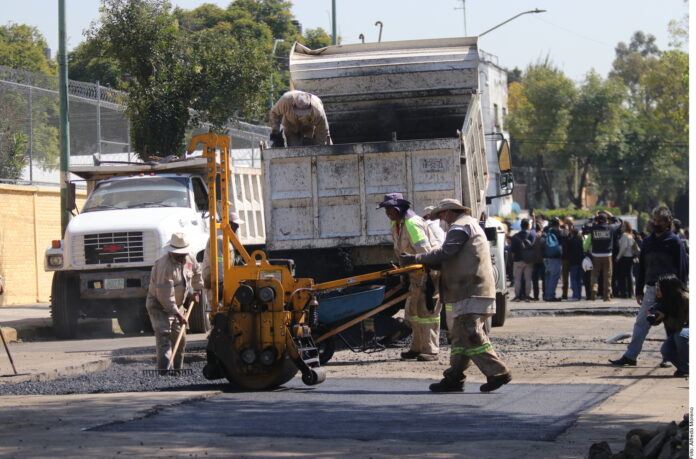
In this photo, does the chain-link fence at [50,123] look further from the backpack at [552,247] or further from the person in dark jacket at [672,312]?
the person in dark jacket at [672,312]

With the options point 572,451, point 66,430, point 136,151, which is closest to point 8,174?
point 136,151

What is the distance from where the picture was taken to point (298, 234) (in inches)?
558

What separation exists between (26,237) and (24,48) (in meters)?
38.3

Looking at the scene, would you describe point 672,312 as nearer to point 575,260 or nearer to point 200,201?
point 200,201

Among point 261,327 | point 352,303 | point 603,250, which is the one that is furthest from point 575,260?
point 261,327

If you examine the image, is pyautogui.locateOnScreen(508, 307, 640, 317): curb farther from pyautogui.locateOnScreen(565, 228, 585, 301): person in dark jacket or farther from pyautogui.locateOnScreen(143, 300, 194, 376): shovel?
pyautogui.locateOnScreen(143, 300, 194, 376): shovel

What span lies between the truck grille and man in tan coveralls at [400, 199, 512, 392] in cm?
720

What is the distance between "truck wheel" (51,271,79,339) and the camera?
1672 cm

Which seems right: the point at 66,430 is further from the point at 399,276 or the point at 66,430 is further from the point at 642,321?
the point at 642,321

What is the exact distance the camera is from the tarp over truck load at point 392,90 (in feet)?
55.4

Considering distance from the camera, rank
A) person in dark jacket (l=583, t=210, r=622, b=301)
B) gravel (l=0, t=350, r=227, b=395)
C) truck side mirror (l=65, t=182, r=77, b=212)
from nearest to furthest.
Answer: gravel (l=0, t=350, r=227, b=395), truck side mirror (l=65, t=182, r=77, b=212), person in dark jacket (l=583, t=210, r=622, b=301)

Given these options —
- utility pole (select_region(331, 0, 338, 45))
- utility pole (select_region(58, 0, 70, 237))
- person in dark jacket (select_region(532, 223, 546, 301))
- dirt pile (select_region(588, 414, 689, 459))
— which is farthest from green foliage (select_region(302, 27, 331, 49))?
dirt pile (select_region(588, 414, 689, 459))

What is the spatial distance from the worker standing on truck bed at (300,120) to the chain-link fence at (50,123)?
8076mm

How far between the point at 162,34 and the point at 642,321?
40.3 feet
